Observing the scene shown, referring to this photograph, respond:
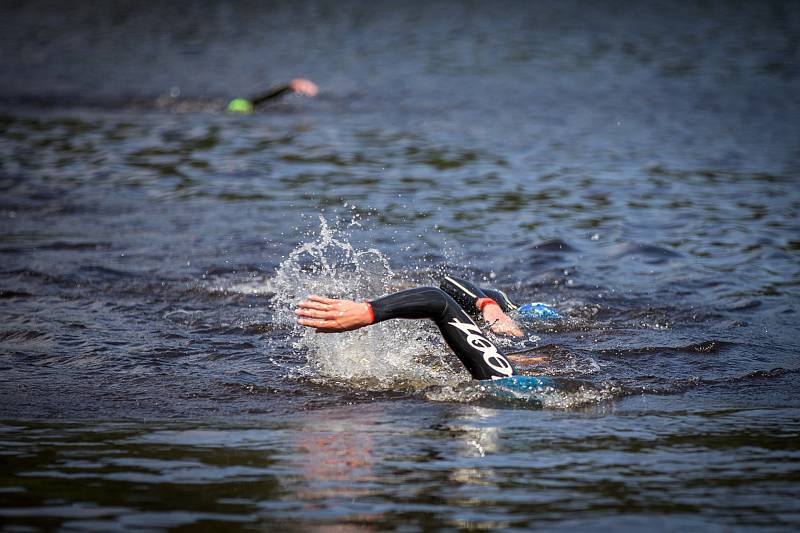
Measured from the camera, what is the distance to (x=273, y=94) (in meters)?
23.1

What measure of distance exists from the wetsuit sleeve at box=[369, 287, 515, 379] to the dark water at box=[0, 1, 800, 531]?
0.87 feet

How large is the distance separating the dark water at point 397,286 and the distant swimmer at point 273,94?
51 centimetres

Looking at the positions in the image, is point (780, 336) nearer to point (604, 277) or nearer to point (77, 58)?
point (604, 277)

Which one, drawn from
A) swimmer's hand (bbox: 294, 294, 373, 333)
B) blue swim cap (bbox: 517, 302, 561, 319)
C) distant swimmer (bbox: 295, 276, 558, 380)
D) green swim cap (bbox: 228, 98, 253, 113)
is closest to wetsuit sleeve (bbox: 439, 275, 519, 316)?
blue swim cap (bbox: 517, 302, 561, 319)

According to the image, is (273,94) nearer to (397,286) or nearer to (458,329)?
(397,286)

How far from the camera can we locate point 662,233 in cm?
1471

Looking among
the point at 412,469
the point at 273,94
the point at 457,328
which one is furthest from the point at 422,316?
the point at 273,94

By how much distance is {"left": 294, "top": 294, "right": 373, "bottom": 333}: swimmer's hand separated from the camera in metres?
7.61

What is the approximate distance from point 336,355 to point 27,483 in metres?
3.46

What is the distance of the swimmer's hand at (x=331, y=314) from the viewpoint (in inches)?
299

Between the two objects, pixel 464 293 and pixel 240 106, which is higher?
pixel 240 106

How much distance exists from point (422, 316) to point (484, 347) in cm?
52

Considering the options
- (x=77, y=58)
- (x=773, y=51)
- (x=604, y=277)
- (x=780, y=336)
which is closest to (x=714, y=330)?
(x=780, y=336)

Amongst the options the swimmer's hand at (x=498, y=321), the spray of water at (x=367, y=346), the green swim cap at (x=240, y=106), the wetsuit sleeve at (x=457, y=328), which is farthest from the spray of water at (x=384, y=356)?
the green swim cap at (x=240, y=106)
